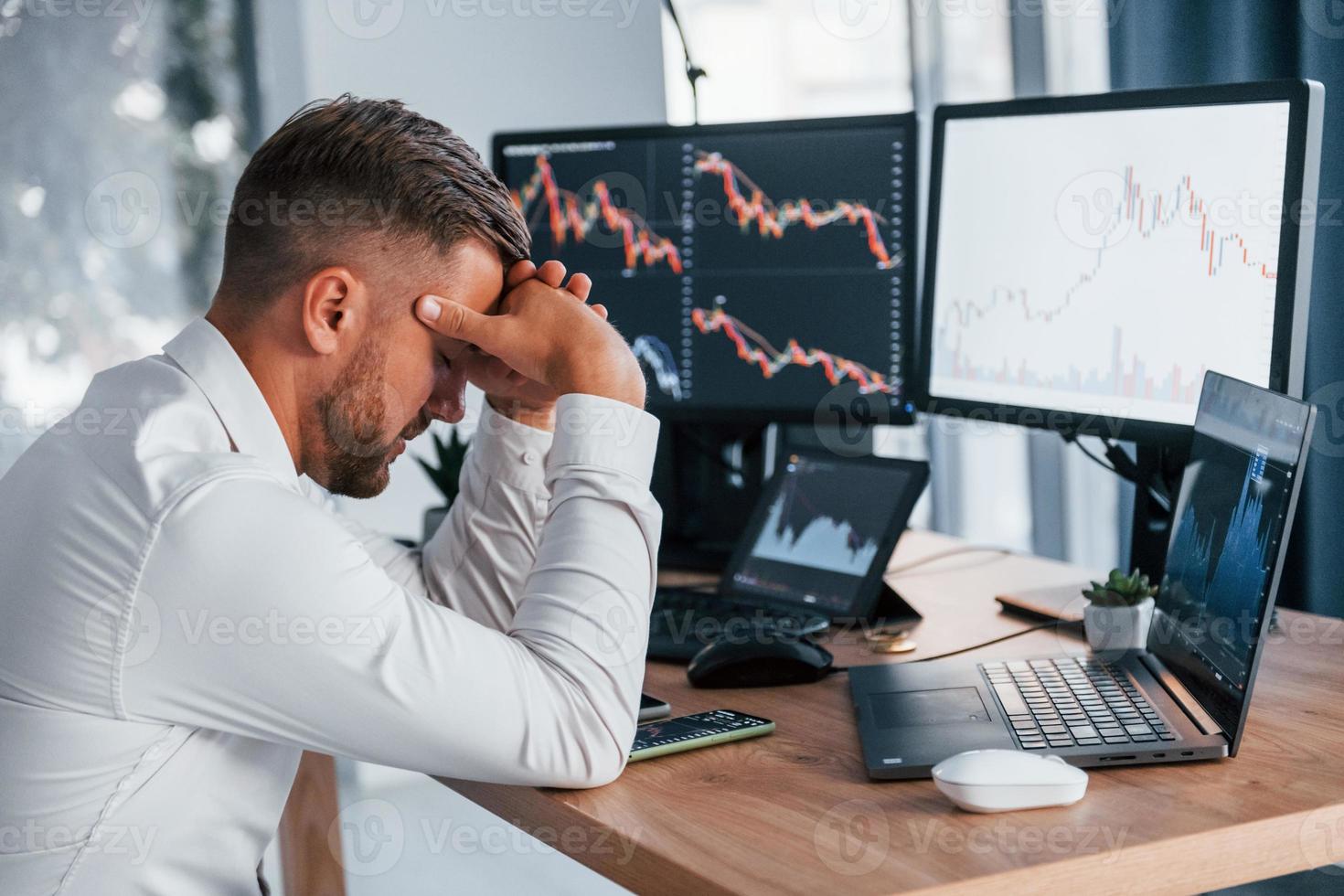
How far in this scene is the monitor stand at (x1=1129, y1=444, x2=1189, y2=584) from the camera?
1.39 metres

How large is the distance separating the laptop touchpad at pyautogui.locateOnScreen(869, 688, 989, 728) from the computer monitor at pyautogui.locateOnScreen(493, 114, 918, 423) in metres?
0.55

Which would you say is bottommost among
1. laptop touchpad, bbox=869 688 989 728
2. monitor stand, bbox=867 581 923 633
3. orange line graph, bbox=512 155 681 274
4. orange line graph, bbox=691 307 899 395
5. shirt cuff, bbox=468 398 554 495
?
monitor stand, bbox=867 581 923 633

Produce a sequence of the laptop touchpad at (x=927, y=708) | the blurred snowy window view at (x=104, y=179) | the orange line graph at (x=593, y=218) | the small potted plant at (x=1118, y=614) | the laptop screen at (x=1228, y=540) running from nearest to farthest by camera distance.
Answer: the laptop screen at (x=1228, y=540)
the laptop touchpad at (x=927, y=708)
the small potted plant at (x=1118, y=614)
the orange line graph at (x=593, y=218)
the blurred snowy window view at (x=104, y=179)

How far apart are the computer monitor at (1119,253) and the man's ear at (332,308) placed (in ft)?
2.67

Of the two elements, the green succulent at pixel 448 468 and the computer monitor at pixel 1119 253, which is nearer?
the computer monitor at pixel 1119 253

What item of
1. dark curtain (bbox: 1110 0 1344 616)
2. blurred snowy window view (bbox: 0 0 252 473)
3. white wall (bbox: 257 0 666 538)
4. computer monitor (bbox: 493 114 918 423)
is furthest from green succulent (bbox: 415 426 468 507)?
blurred snowy window view (bbox: 0 0 252 473)

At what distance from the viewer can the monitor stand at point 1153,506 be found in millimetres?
1392

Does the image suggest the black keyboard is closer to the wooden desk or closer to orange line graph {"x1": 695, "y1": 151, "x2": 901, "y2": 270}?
the wooden desk

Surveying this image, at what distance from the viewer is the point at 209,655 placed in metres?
0.82

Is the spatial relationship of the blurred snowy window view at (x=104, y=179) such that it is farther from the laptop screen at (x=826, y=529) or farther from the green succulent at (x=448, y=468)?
the laptop screen at (x=826, y=529)

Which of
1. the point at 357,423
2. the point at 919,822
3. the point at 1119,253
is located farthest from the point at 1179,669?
the point at 357,423

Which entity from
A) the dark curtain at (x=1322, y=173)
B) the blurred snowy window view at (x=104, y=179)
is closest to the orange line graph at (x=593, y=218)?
the dark curtain at (x=1322, y=173)

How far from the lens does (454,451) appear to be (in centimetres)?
178

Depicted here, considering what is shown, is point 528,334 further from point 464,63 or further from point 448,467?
point 464,63
